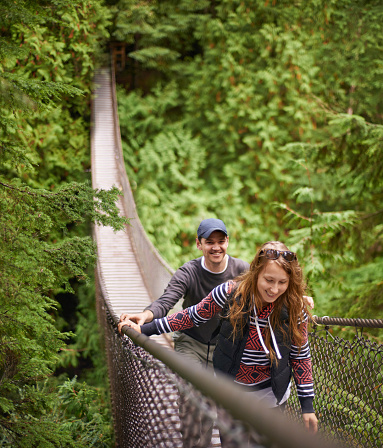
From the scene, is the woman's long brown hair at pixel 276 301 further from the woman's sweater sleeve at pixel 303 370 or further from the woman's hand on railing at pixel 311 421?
the woman's hand on railing at pixel 311 421

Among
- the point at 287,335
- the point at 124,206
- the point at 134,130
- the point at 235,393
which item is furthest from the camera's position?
the point at 134,130

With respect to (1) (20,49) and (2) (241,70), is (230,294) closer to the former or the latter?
(1) (20,49)

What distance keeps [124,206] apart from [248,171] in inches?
155

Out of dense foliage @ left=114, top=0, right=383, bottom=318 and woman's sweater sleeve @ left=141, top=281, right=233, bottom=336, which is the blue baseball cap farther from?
dense foliage @ left=114, top=0, right=383, bottom=318

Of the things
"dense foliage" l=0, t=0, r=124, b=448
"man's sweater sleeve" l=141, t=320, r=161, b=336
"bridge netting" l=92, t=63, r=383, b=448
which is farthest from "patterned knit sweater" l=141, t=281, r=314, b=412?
"dense foliage" l=0, t=0, r=124, b=448

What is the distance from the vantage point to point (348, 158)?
4.57 m

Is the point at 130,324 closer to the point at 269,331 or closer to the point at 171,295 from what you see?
the point at 171,295

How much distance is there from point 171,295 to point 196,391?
2.97 feet

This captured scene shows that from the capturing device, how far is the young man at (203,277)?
5.91 ft

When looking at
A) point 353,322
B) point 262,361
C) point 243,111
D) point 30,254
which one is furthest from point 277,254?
point 243,111

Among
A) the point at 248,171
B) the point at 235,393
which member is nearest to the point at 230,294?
the point at 235,393

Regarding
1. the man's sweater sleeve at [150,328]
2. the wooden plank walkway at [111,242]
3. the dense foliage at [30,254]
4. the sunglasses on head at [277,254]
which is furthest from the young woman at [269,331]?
the wooden plank walkway at [111,242]

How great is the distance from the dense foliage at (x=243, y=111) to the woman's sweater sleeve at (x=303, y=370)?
659 cm

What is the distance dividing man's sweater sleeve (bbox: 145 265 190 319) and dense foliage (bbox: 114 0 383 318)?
19.8 feet
